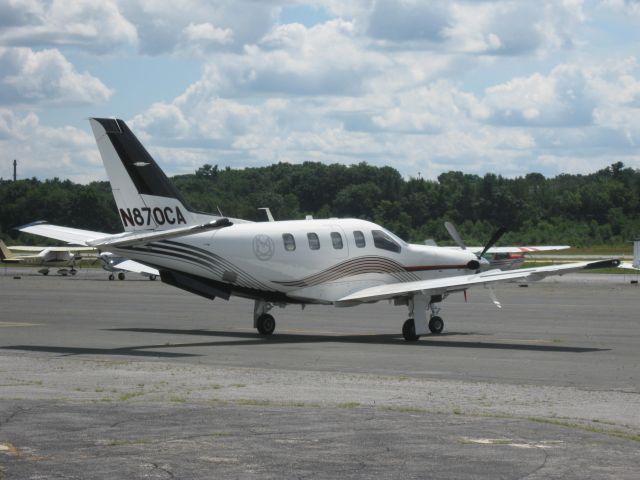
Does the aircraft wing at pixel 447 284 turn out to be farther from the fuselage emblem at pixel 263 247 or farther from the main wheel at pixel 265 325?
the fuselage emblem at pixel 263 247


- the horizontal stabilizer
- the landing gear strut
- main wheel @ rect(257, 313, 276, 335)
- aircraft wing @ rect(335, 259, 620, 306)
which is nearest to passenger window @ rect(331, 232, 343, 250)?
aircraft wing @ rect(335, 259, 620, 306)

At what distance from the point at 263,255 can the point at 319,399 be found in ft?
35.8

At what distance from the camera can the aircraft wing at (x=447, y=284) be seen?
80.5 ft

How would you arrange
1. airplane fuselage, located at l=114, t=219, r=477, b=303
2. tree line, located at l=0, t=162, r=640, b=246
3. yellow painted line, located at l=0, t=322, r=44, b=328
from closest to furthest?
airplane fuselage, located at l=114, t=219, r=477, b=303 < yellow painted line, located at l=0, t=322, r=44, b=328 < tree line, located at l=0, t=162, r=640, b=246

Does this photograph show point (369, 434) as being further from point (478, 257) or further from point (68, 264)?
point (68, 264)

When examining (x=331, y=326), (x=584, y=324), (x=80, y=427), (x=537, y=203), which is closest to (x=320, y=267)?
(x=331, y=326)

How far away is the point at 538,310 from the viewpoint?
36.9 metres

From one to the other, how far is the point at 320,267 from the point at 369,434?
47.7ft

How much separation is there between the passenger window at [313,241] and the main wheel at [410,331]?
2.98 metres

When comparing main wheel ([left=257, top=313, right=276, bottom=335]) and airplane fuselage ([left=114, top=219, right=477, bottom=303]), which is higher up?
airplane fuselage ([left=114, top=219, right=477, bottom=303])

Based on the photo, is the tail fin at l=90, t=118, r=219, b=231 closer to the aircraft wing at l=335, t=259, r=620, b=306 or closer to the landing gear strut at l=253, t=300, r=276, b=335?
the landing gear strut at l=253, t=300, r=276, b=335

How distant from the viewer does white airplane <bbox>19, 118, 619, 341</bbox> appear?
2508cm

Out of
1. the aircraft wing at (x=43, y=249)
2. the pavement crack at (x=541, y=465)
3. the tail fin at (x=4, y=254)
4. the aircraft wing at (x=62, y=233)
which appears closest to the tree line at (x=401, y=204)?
the aircraft wing at (x=43, y=249)

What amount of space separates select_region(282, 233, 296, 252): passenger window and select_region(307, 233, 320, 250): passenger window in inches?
17.3
